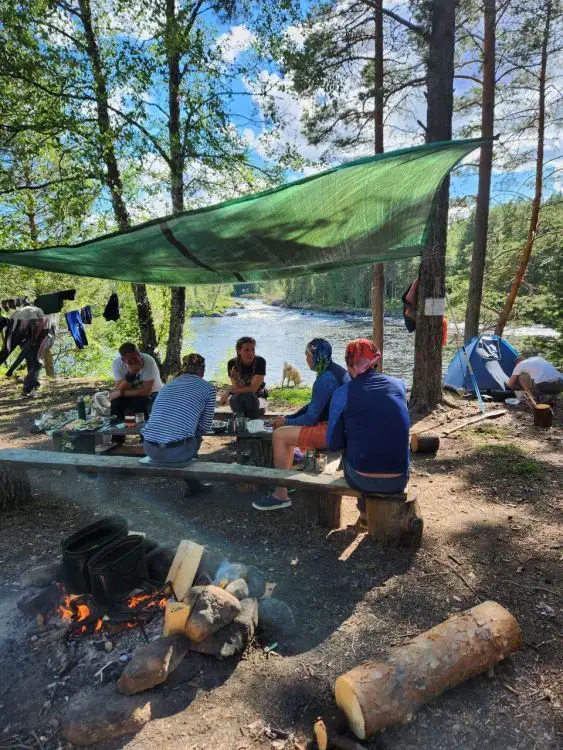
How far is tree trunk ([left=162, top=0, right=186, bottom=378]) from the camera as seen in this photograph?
26.1ft

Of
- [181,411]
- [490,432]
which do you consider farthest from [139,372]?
[490,432]

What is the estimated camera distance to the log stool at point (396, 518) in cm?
299

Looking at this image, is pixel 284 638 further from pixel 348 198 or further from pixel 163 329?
pixel 163 329

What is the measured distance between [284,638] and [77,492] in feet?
9.05

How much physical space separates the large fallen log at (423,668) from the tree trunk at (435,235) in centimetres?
461

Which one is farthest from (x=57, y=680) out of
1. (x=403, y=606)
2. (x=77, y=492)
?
(x=77, y=492)

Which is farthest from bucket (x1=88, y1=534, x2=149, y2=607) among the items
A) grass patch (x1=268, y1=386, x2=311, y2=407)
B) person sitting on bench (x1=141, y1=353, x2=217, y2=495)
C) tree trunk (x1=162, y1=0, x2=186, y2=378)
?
tree trunk (x1=162, y1=0, x2=186, y2=378)

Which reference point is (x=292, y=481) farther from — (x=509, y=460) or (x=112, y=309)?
(x=112, y=309)

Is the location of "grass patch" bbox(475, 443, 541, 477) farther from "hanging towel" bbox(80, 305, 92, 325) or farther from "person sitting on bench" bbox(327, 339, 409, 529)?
"hanging towel" bbox(80, 305, 92, 325)

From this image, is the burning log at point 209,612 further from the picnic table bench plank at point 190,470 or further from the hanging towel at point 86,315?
the hanging towel at point 86,315

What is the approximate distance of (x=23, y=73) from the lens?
7219mm

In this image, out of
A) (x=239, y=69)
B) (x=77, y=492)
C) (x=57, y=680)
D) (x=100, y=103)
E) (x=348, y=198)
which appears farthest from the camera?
(x=239, y=69)

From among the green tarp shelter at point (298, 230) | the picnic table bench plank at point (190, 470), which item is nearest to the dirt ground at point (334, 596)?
the picnic table bench plank at point (190, 470)

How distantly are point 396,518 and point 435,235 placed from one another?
176 inches
